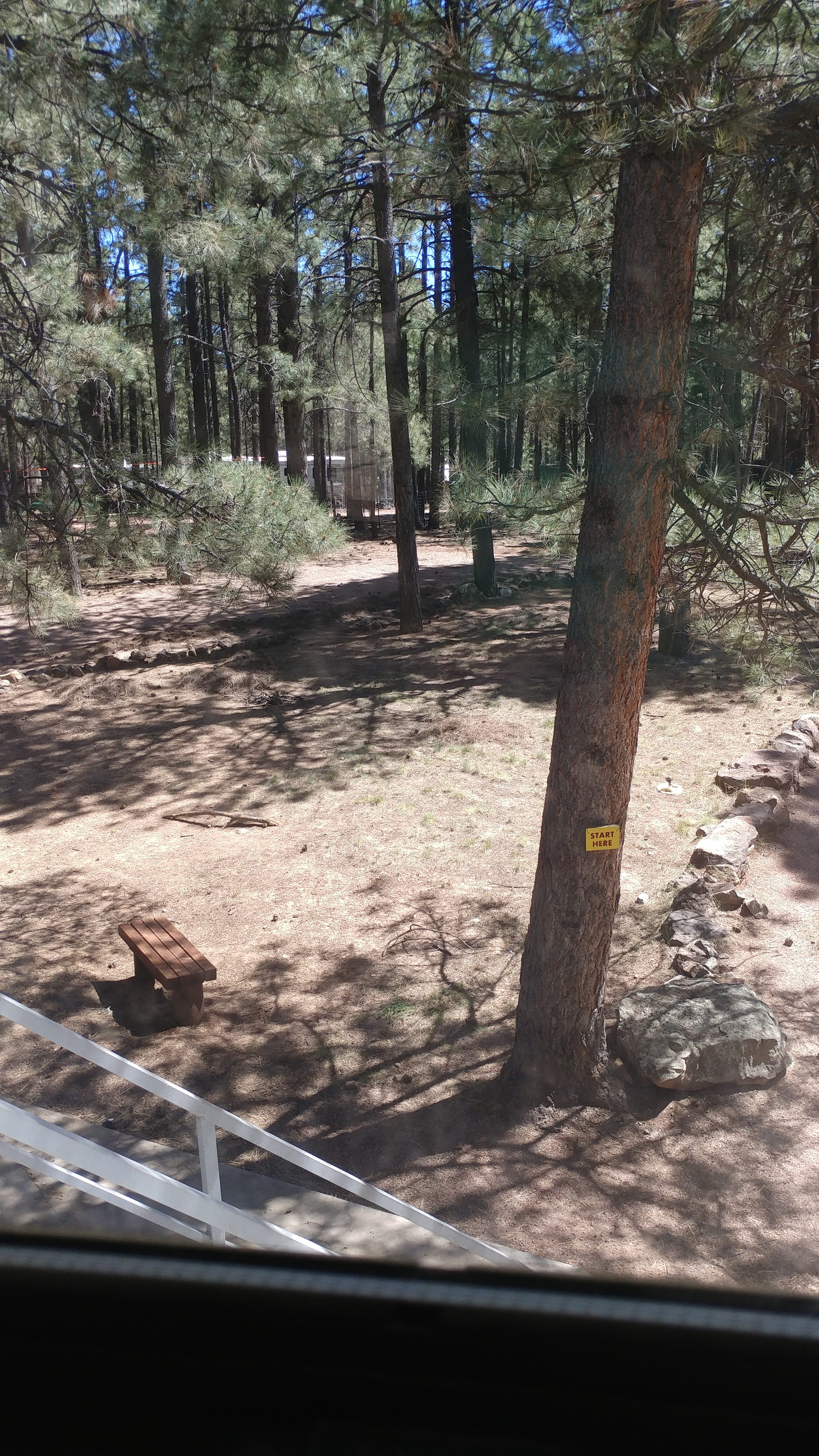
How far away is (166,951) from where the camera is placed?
212 inches

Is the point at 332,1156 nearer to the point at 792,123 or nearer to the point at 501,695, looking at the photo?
the point at 792,123

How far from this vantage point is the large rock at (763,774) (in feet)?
26.0

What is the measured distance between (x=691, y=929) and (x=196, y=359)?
24.0 meters

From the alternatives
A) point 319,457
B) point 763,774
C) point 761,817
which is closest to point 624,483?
point 761,817

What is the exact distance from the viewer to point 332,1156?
430 centimetres

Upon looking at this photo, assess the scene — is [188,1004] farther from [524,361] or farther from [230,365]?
[230,365]

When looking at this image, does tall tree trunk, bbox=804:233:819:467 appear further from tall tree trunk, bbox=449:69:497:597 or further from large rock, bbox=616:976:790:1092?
large rock, bbox=616:976:790:1092

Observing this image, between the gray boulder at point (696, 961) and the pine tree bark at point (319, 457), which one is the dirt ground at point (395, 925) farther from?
the pine tree bark at point (319, 457)

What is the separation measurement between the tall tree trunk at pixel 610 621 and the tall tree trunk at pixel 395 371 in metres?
6.01

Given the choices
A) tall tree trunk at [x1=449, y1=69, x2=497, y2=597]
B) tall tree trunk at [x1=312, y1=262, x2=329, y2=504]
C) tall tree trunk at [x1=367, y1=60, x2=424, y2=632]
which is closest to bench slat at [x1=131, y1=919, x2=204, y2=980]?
tall tree trunk at [x1=449, y1=69, x2=497, y2=597]

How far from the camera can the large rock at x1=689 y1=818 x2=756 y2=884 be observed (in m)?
6.48

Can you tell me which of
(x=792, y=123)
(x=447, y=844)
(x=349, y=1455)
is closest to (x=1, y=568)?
(x=447, y=844)

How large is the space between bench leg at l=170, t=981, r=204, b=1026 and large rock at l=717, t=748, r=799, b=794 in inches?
180

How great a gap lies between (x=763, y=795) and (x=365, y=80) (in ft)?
27.6
